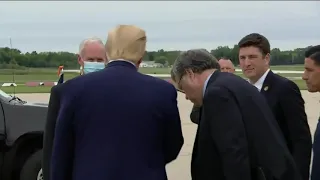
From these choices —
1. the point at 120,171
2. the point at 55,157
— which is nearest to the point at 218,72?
the point at 120,171

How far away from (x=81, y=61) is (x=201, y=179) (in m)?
1.93

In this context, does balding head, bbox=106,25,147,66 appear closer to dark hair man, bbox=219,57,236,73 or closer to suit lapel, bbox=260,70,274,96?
suit lapel, bbox=260,70,274,96

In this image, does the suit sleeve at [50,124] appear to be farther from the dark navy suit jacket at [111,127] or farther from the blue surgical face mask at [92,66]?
the blue surgical face mask at [92,66]

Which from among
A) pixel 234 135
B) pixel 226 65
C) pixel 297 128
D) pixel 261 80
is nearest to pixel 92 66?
pixel 261 80

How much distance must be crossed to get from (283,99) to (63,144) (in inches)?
71.5

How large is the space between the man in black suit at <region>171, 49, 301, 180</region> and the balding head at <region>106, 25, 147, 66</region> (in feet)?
1.08

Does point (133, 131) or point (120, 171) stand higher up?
point (133, 131)

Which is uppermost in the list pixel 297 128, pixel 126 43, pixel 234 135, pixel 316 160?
pixel 126 43

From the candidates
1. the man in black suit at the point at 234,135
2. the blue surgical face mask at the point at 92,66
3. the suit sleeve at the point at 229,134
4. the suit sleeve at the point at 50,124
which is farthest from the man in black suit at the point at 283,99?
the suit sleeve at the point at 50,124

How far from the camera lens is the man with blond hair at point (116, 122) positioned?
109 inches

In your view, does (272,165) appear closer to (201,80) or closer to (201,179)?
(201,179)

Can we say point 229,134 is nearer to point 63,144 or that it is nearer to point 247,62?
point 63,144

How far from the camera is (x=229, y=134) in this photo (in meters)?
2.79

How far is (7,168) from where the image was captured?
6672 mm
